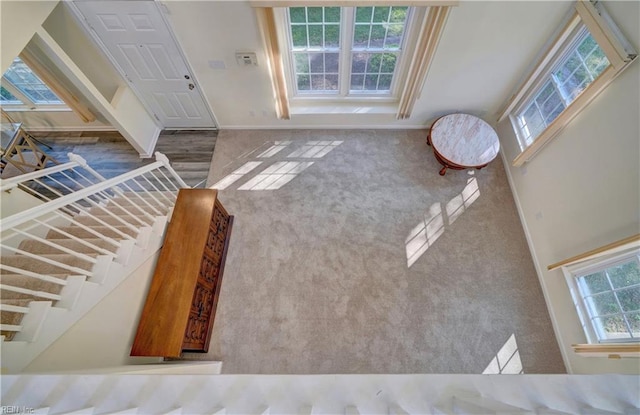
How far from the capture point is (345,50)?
3289mm

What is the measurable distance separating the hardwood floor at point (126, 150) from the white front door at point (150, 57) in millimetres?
270

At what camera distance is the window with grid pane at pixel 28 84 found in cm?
355

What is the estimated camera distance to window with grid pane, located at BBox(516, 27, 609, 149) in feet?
8.42

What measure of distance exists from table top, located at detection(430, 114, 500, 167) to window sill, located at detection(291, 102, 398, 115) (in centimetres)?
74

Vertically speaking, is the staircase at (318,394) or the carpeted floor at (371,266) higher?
the carpeted floor at (371,266)

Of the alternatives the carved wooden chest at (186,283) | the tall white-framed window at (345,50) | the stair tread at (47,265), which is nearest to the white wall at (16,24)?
the stair tread at (47,265)

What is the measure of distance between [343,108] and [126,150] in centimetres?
335

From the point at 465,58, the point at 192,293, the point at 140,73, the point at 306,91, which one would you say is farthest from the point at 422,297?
the point at 140,73

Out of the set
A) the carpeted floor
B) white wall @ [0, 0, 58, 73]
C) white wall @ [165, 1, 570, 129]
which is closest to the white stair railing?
white wall @ [0, 0, 58, 73]

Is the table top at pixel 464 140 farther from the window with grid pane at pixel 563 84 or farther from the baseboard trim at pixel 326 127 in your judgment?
the baseboard trim at pixel 326 127

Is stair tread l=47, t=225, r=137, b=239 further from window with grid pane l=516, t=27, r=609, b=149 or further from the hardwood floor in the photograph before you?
window with grid pane l=516, t=27, r=609, b=149

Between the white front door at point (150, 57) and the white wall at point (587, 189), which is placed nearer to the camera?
the white wall at point (587, 189)

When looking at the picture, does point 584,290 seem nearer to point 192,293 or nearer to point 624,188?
point 624,188

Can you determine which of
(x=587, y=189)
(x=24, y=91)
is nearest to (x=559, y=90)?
(x=587, y=189)
